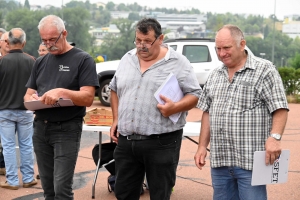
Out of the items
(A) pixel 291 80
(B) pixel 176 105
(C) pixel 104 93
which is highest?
(B) pixel 176 105

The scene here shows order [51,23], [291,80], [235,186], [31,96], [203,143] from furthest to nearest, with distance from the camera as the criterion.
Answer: [291,80] < [31,96] < [51,23] < [203,143] < [235,186]

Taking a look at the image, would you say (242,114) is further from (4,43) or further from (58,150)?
(4,43)

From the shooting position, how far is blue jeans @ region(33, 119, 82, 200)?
4965 millimetres

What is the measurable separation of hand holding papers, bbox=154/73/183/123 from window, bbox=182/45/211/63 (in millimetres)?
11523

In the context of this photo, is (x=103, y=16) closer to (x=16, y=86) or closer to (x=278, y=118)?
(x=16, y=86)

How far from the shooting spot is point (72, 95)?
4.80 metres

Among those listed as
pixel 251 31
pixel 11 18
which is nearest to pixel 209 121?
pixel 11 18

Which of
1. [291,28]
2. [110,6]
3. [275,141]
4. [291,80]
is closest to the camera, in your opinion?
[275,141]

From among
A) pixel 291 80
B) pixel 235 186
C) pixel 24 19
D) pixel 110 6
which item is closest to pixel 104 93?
pixel 291 80

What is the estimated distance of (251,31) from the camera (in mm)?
25828

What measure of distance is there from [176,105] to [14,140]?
3.30m

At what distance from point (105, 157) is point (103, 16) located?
26.4 metres

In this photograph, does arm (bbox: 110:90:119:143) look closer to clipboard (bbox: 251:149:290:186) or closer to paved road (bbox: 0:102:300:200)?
clipboard (bbox: 251:149:290:186)

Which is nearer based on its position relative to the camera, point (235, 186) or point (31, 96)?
point (235, 186)
